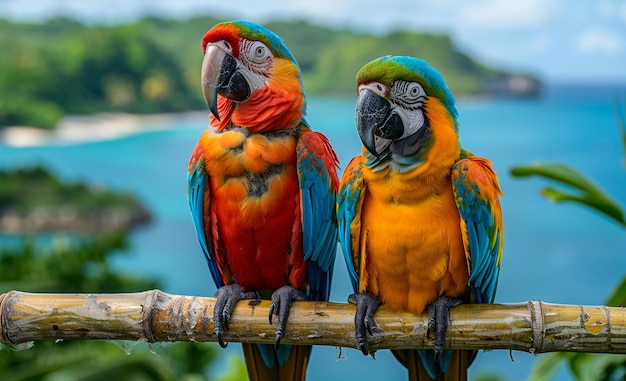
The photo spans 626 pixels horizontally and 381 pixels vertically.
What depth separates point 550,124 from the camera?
5289 millimetres

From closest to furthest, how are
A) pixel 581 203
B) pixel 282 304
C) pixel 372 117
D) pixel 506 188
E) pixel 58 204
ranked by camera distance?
pixel 372 117, pixel 282 304, pixel 581 203, pixel 506 188, pixel 58 204

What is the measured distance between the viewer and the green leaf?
91.3 inches

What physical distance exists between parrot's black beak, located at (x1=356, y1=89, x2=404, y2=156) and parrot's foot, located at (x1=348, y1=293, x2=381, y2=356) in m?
0.36

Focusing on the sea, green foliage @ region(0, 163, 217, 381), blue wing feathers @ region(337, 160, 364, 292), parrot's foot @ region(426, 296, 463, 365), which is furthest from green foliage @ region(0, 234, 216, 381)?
parrot's foot @ region(426, 296, 463, 365)

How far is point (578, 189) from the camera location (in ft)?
7.85

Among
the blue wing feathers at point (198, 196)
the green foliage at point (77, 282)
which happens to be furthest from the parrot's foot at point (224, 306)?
the green foliage at point (77, 282)

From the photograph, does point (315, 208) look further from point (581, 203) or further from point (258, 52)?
point (581, 203)

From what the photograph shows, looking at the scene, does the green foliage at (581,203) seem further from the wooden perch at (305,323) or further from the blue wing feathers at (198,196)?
the blue wing feathers at (198,196)

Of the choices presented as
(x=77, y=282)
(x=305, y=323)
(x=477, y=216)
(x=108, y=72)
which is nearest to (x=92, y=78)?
(x=108, y=72)

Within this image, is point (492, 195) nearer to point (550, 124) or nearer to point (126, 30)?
point (550, 124)

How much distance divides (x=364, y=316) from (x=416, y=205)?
28cm

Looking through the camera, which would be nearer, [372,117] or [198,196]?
[372,117]

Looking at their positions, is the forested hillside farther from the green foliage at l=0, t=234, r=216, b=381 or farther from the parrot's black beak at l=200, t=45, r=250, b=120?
the parrot's black beak at l=200, t=45, r=250, b=120

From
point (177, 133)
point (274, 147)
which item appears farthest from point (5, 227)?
point (274, 147)
